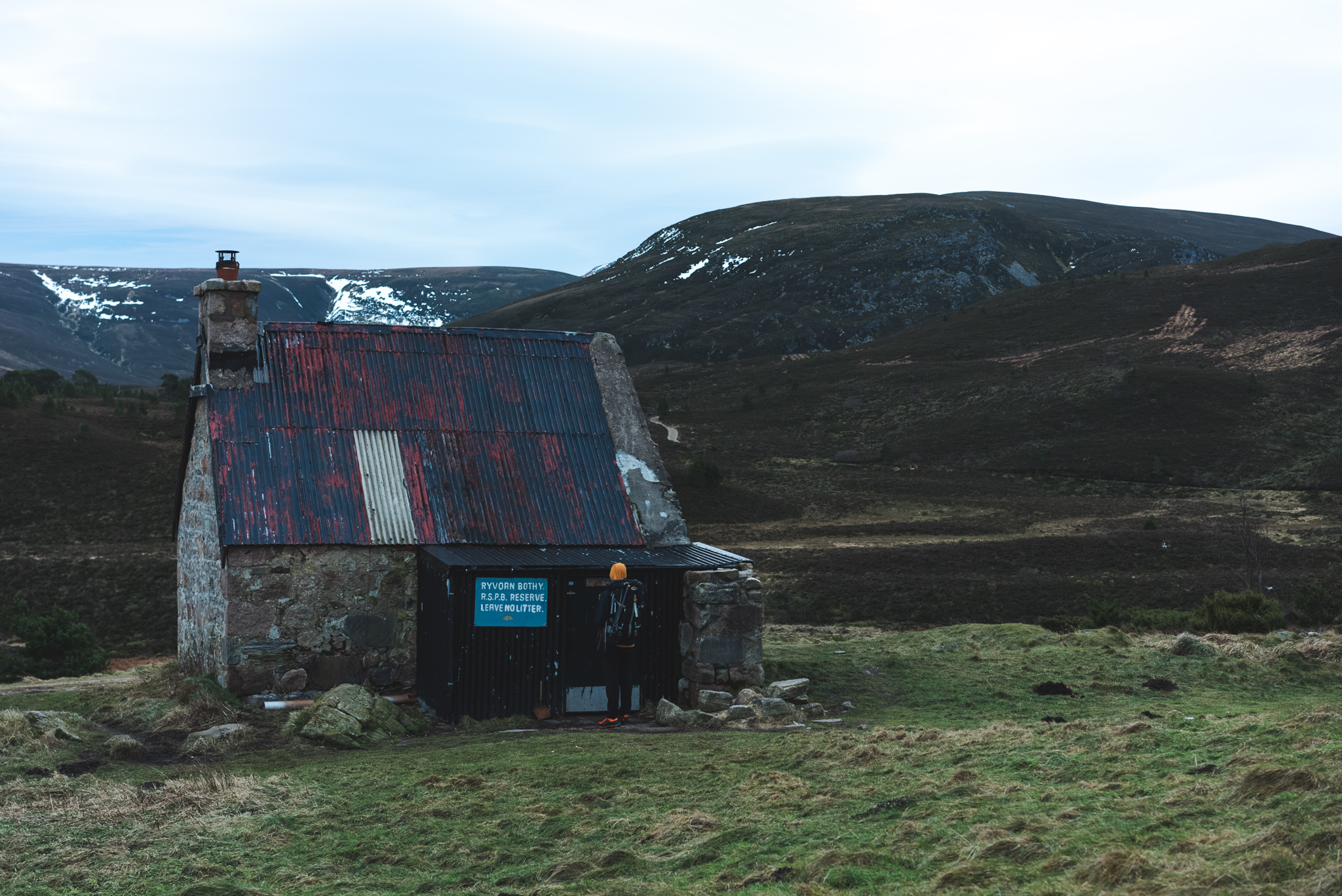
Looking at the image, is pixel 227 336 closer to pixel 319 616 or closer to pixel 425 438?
pixel 425 438

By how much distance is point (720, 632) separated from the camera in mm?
14750

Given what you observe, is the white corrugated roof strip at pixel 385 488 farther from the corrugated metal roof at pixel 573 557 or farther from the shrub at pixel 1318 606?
the shrub at pixel 1318 606

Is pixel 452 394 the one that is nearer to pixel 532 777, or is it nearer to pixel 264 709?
pixel 264 709

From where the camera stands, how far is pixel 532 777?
10.4 m

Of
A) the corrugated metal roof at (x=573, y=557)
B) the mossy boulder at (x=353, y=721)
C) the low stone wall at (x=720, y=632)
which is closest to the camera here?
the mossy boulder at (x=353, y=721)

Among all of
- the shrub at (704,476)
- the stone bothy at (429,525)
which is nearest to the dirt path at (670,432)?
the shrub at (704,476)

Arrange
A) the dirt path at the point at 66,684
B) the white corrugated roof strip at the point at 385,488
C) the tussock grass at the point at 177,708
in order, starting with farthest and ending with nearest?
1. the dirt path at the point at 66,684
2. the white corrugated roof strip at the point at 385,488
3. the tussock grass at the point at 177,708

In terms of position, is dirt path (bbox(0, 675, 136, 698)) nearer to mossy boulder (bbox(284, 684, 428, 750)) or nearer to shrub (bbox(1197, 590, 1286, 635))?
mossy boulder (bbox(284, 684, 428, 750))

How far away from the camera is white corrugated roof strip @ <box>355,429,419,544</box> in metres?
15.4

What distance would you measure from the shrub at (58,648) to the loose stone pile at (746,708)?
15.3 metres

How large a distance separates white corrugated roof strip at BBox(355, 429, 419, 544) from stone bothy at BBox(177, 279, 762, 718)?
→ 0.03m

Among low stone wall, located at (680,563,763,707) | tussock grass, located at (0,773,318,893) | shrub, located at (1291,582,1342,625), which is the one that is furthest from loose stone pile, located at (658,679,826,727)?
shrub, located at (1291,582,1342,625)

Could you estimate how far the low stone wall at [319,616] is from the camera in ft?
48.6

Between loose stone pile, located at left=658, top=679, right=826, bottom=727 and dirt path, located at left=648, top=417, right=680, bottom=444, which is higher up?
dirt path, located at left=648, top=417, right=680, bottom=444
